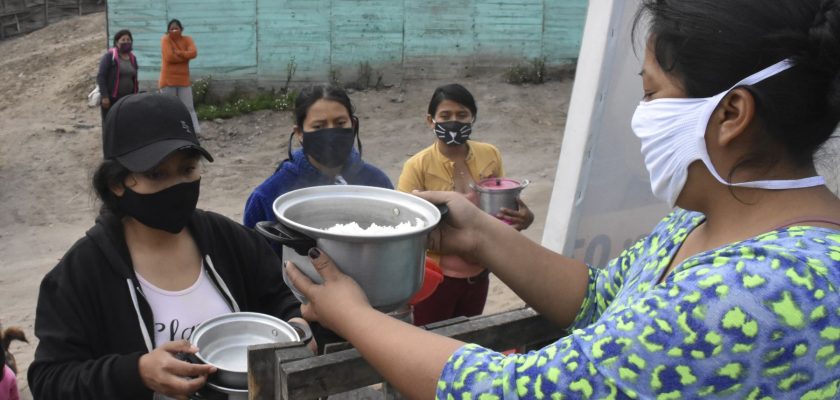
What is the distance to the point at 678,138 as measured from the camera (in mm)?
1397

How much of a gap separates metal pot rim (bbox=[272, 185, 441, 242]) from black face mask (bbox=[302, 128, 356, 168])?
173 centimetres

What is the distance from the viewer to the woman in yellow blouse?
4.09 m

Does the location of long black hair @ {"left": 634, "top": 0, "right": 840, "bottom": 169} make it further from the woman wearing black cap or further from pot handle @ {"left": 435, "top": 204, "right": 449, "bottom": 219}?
the woman wearing black cap

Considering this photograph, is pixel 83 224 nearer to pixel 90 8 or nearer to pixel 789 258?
pixel 789 258

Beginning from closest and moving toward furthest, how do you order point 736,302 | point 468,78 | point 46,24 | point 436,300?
point 736,302
point 436,300
point 468,78
point 46,24

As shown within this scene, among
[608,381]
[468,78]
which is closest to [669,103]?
[608,381]

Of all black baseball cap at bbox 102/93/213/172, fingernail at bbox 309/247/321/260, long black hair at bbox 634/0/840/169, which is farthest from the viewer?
black baseball cap at bbox 102/93/213/172

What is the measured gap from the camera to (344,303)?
1483 mm

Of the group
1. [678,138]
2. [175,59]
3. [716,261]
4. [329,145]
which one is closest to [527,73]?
[175,59]

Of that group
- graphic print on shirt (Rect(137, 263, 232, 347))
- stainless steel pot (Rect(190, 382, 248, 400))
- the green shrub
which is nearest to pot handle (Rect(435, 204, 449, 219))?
stainless steel pot (Rect(190, 382, 248, 400))

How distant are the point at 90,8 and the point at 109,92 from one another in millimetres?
12015

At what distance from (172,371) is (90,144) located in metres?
10.8

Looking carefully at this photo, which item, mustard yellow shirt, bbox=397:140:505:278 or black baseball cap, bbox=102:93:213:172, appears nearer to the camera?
black baseball cap, bbox=102:93:213:172

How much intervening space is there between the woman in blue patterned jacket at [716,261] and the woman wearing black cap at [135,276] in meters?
0.88
